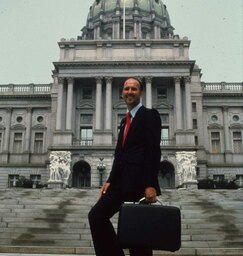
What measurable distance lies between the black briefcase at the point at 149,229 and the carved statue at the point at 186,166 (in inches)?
1284

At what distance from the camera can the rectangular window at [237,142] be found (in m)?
46.3

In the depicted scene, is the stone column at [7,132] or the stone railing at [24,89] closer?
the stone column at [7,132]

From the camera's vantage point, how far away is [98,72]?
41.1 m

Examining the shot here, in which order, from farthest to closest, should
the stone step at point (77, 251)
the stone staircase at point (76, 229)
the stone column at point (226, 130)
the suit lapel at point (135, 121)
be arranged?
the stone column at point (226, 130) → the stone staircase at point (76, 229) → the stone step at point (77, 251) → the suit lapel at point (135, 121)

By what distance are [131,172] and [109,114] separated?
35.5 metres

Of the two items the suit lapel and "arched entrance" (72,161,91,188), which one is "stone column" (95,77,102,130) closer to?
"arched entrance" (72,161,91,188)

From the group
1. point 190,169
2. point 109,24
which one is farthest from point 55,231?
point 109,24

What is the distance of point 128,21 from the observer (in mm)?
63188

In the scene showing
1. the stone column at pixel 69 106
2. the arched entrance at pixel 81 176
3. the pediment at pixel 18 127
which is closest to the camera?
the arched entrance at pixel 81 176

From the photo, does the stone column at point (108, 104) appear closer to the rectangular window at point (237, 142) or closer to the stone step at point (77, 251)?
the rectangular window at point (237, 142)

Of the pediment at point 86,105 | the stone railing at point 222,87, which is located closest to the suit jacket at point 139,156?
the pediment at point 86,105

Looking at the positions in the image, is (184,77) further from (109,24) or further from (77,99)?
(109,24)

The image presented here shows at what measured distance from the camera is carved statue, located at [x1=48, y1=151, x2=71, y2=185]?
36.2 m

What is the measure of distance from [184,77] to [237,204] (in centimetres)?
2630
